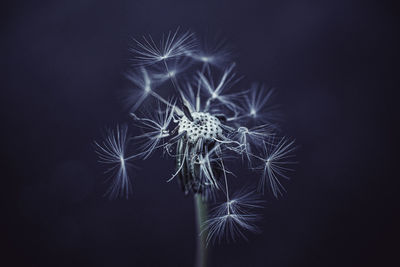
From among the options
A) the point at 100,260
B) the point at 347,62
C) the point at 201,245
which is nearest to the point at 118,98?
the point at 100,260

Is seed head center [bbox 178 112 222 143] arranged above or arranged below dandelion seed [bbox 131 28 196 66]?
below

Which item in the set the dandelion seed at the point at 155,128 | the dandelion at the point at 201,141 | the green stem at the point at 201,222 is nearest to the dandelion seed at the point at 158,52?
the dandelion at the point at 201,141

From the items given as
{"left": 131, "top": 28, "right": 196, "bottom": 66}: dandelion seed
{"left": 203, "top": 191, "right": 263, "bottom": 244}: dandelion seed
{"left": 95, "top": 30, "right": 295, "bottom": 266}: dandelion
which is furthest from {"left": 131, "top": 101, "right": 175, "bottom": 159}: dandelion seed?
{"left": 203, "top": 191, "right": 263, "bottom": 244}: dandelion seed

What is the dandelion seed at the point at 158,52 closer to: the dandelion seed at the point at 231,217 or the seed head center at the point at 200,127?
the seed head center at the point at 200,127

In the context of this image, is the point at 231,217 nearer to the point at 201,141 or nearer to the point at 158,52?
the point at 201,141

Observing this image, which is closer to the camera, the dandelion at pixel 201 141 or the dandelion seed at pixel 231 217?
the dandelion at pixel 201 141

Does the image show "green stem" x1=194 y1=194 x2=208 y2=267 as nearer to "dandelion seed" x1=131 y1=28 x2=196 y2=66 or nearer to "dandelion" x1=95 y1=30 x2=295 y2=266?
Answer: "dandelion" x1=95 y1=30 x2=295 y2=266

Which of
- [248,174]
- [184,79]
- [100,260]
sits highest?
[184,79]

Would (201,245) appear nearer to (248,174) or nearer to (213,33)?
(248,174)
